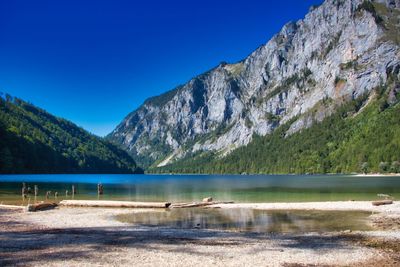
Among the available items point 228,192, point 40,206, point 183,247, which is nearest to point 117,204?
point 40,206

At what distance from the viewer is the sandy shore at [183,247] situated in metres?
19.2

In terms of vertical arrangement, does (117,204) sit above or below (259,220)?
above

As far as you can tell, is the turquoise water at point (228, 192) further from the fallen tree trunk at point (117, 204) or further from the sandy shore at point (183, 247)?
the sandy shore at point (183, 247)

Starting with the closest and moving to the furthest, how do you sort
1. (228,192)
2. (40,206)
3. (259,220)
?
1. (259,220)
2. (40,206)
3. (228,192)

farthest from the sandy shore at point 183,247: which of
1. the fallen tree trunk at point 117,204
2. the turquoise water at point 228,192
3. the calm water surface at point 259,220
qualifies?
the turquoise water at point 228,192

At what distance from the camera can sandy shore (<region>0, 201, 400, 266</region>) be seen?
63.0 ft

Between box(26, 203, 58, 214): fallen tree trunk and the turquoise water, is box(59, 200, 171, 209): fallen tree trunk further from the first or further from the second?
the turquoise water

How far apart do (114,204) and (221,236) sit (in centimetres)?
3086

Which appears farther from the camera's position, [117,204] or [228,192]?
[228,192]

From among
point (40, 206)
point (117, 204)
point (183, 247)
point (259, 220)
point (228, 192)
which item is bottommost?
point (259, 220)

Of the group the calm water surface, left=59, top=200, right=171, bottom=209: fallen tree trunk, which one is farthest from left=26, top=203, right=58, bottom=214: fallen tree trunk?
the calm water surface

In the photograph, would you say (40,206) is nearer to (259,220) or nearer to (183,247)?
(259,220)

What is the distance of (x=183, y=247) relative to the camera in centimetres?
2325

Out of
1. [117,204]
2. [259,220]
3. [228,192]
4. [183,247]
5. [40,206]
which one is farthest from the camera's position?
[228,192]
